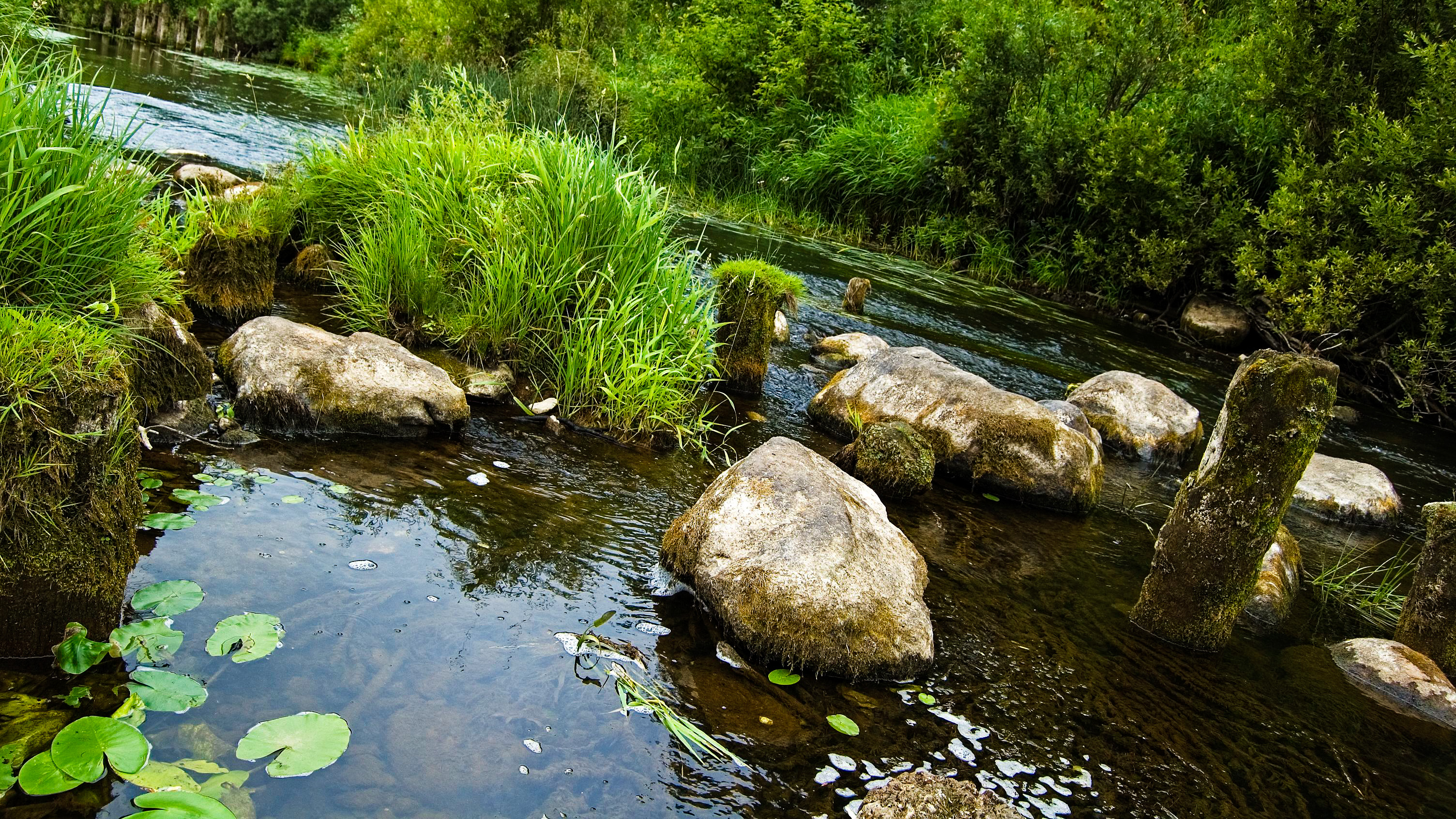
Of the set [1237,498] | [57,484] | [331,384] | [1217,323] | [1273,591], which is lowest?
[331,384]

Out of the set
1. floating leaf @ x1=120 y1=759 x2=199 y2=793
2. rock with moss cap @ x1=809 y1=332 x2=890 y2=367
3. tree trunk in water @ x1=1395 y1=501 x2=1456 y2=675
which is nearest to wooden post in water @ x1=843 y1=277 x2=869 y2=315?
rock with moss cap @ x1=809 y1=332 x2=890 y2=367

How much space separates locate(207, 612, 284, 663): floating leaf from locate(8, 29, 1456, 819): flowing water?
53 mm

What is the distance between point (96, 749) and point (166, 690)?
1.38 ft

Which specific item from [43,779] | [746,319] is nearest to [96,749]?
[43,779]

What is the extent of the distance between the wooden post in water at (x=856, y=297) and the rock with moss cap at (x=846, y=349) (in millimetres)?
1789

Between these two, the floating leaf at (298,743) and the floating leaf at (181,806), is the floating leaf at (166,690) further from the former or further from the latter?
the floating leaf at (181,806)

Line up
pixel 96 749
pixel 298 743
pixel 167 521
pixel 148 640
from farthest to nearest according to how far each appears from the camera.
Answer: pixel 167 521 < pixel 148 640 < pixel 298 743 < pixel 96 749

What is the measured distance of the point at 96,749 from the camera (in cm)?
277

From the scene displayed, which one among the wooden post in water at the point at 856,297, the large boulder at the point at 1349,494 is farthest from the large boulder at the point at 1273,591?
the wooden post in water at the point at 856,297

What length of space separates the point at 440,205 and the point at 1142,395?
22.7ft

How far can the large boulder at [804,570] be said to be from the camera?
13.9 feet

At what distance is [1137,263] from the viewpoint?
53.1 feet

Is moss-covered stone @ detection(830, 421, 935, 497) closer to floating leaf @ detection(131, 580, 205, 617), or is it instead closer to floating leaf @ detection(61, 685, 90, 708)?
floating leaf @ detection(131, 580, 205, 617)

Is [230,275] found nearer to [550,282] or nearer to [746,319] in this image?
[550,282]
